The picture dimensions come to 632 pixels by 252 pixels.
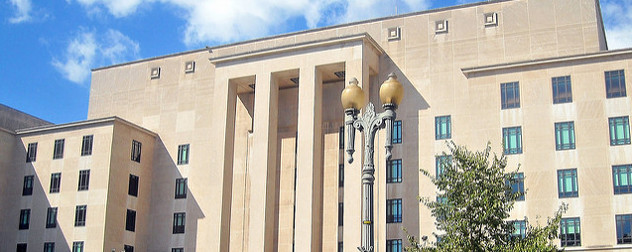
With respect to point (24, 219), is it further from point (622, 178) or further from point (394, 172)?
point (622, 178)

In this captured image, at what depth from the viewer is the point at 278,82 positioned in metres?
59.4

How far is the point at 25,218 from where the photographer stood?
62438mm

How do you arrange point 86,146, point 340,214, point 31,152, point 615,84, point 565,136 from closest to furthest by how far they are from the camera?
point 615,84
point 565,136
point 340,214
point 86,146
point 31,152

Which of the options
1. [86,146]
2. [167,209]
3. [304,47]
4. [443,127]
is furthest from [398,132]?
[86,146]

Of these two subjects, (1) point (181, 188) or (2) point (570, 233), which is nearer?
(2) point (570, 233)

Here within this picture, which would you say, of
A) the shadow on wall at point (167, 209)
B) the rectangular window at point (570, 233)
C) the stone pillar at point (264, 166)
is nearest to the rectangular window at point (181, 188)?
the shadow on wall at point (167, 209)

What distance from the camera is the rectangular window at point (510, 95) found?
171 ft

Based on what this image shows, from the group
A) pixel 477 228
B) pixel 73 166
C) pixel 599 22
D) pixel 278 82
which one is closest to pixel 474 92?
pixel 599 22

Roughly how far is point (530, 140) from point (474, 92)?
5209 mm

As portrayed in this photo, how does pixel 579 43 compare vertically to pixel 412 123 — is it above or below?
above

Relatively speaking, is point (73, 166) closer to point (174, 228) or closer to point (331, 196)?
point (174, 228)

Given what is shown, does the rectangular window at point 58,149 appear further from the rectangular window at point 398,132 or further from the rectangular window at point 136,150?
the rectangular window at point 398,132

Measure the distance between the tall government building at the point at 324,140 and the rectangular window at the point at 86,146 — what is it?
0.12m

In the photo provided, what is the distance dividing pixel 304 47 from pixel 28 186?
25.3m
